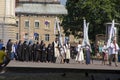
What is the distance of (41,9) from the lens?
15300 centimetres

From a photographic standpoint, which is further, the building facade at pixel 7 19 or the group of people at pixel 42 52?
the building facade at pixel 7 19

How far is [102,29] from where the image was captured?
269ft

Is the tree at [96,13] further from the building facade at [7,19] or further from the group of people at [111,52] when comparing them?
the group of people at [111,52]

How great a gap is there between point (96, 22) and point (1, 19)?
15.0m

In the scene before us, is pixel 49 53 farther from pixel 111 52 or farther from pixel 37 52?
pixel 111 52

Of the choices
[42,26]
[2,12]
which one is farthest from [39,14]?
[2,12]

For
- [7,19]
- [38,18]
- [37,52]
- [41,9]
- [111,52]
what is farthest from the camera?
[41,9]

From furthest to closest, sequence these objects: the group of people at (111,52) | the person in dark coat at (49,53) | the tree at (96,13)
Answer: the tree at (96,13) → the person in dark coat at (49,53) → the group of people at (111,52)

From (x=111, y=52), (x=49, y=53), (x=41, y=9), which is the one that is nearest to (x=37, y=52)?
(x=49, y=53)

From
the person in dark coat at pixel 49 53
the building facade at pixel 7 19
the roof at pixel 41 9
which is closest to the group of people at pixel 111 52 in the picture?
the person in dark coat at pixel 49 53

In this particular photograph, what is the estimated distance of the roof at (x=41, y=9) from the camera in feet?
498

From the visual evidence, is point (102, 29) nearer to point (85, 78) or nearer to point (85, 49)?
point (85, 49)

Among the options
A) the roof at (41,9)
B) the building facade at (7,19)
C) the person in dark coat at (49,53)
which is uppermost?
the roof at (41,9)

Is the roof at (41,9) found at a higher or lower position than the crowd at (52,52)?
higher
